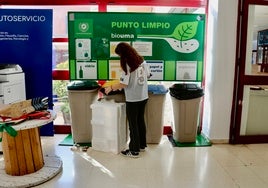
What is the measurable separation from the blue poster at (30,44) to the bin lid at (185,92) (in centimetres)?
188

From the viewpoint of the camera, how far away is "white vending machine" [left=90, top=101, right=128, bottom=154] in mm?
3424

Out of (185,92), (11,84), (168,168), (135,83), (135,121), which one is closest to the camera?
(168,168)

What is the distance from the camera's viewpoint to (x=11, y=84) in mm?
3463

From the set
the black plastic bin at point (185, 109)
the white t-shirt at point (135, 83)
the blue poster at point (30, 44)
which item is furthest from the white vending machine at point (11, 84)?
the black plastic bin at point (185, 109)

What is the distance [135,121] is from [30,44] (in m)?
2.03

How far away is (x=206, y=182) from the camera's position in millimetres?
2756

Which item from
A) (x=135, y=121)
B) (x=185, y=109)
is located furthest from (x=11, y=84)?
(x=185, y=109)

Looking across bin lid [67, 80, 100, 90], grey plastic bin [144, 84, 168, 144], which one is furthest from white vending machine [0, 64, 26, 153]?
grey plastic bin [144, 84, 168, 144]

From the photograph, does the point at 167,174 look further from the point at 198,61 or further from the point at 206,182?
the point at 198,61

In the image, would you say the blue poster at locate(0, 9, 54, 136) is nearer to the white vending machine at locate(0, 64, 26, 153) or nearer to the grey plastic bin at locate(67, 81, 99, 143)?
the white vending machine at locate(0, 64, 26, 153)

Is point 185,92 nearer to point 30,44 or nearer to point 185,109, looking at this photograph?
point 185,109

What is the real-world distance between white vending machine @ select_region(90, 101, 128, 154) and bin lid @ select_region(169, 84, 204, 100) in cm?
78

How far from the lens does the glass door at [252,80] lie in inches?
145

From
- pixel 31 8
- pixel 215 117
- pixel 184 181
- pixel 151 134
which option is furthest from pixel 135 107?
pixel 31 8
